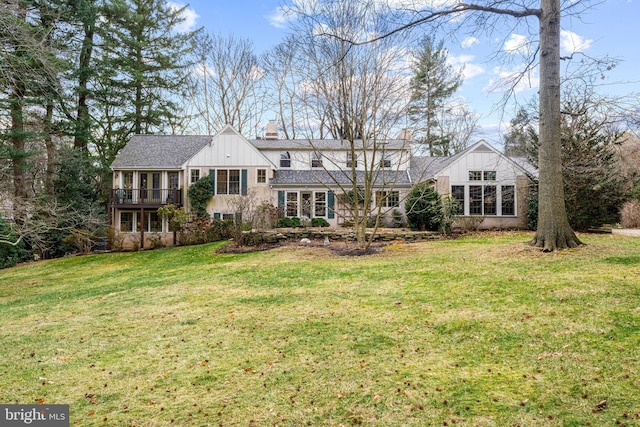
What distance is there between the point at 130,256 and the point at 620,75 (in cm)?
1794

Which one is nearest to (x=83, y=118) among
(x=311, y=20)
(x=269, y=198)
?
(x=269, y=198)

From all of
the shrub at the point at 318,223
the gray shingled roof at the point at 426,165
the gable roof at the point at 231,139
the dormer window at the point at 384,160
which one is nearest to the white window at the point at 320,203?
the shrub at the point at 318,223

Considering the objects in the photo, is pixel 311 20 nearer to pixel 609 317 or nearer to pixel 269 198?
pixel 609 317

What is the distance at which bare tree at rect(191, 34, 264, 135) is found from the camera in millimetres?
27688

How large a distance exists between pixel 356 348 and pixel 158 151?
2153 cm

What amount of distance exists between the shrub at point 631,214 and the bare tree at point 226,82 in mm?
22927

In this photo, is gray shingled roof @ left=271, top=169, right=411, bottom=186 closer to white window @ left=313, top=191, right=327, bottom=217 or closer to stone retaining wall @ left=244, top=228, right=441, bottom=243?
white window @ left=313, top=191, right=327, bottom=217

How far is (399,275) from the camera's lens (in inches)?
317

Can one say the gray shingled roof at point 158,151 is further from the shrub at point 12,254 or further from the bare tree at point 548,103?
the bare tree at point 548,103

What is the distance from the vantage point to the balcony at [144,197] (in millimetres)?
20469

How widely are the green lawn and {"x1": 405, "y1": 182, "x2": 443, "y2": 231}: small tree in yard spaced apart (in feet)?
25.5

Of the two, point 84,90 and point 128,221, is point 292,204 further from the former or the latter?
point 84,90

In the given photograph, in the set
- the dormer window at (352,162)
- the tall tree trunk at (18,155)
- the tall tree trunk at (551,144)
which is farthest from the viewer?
the tall tree trunk at (18,155)

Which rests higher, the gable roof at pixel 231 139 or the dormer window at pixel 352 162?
the gable roof at pixel 231 139
